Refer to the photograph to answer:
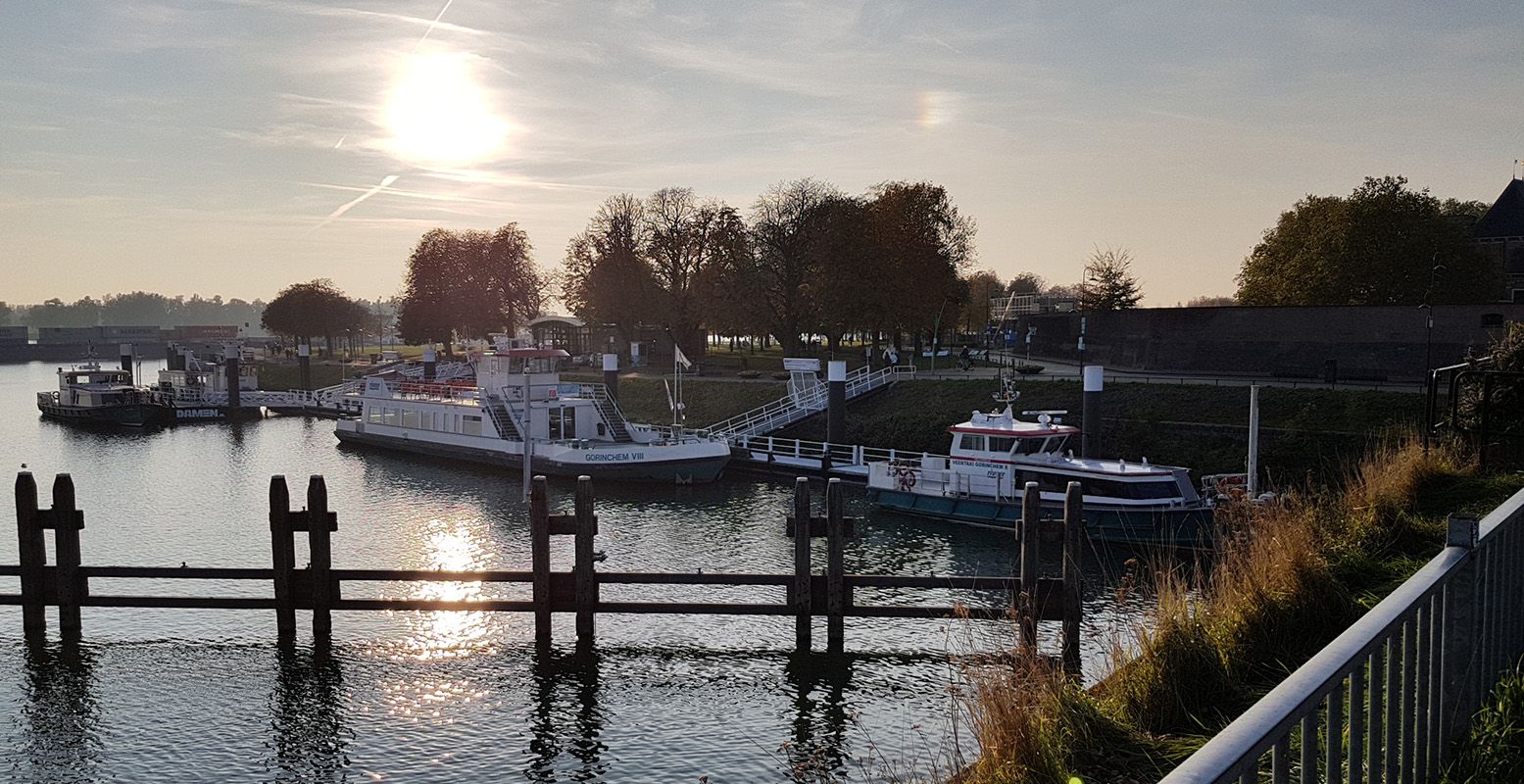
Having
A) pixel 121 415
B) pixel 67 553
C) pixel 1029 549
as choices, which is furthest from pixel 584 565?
pixel 121 415

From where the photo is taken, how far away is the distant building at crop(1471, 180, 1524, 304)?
70.4 metres

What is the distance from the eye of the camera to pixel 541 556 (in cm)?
1811

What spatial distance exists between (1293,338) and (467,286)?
73460mm

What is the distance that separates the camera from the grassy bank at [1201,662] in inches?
332

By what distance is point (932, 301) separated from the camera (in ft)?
210

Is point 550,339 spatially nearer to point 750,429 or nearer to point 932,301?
point 932,301

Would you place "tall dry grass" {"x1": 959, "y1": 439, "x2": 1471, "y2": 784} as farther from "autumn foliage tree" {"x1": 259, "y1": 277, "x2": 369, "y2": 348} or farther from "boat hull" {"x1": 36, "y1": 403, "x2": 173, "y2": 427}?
"autumn foliage tree" {"x1": 259, "y1": 277, "x2": 369, "y2": 348}

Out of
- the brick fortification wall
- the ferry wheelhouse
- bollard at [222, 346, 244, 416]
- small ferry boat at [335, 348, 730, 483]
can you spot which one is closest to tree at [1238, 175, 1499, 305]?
the brick fortification wall

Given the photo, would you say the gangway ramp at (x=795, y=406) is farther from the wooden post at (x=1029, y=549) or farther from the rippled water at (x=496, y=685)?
the wooden post at (x=1029, y=549)

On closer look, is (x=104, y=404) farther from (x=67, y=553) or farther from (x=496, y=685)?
(x=496, y=685)

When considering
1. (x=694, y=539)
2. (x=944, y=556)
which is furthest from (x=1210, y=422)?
(x=694, y=539)

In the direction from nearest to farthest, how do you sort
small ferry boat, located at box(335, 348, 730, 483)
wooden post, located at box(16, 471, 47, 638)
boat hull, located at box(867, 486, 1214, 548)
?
wooden post, located at box(16, 471, 47, 638) → boat hull, located at box(867, 486, 1214, 548) → small ferry boat, located at box(335, 348, 730, 483)

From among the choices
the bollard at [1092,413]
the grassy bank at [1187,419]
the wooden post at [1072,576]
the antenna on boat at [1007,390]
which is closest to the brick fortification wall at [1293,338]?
the grassy bank at [1187,419]

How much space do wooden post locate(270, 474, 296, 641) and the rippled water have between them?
52cm
